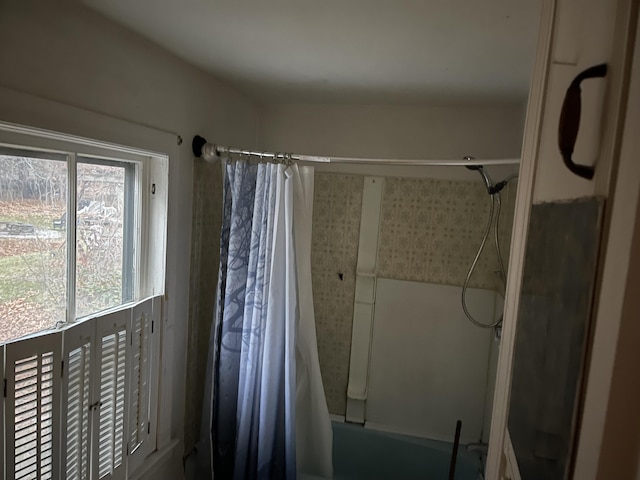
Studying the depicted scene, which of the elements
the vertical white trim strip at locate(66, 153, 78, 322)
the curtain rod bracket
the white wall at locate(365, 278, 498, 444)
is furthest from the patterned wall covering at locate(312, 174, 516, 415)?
the vertical white trim strip at locate(66, 153, 78, 322)

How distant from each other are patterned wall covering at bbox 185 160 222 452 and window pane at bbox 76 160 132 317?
38cm

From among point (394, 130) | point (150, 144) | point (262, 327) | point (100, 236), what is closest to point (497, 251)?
point (394, 130)

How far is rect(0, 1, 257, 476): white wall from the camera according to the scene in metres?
1.16

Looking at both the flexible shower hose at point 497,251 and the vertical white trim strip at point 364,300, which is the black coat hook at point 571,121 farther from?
the vertical white trim strip at point 364,300

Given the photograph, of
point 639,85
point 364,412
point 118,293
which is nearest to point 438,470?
point 364,412

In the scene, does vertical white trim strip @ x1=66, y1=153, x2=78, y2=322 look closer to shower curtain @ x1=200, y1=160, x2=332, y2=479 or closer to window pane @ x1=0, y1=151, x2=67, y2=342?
window pane @ x1=0, y1=151, x2=67, y2=342

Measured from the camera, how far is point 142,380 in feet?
5.74

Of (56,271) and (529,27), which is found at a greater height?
(529,27)

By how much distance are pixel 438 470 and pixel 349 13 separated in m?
2.54

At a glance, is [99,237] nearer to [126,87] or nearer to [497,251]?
[126,87]

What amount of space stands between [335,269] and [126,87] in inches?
63.8

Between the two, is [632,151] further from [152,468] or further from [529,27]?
[152,468]

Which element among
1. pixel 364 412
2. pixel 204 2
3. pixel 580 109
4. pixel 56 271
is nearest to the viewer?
pixel 580 109

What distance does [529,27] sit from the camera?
1.27 metres
